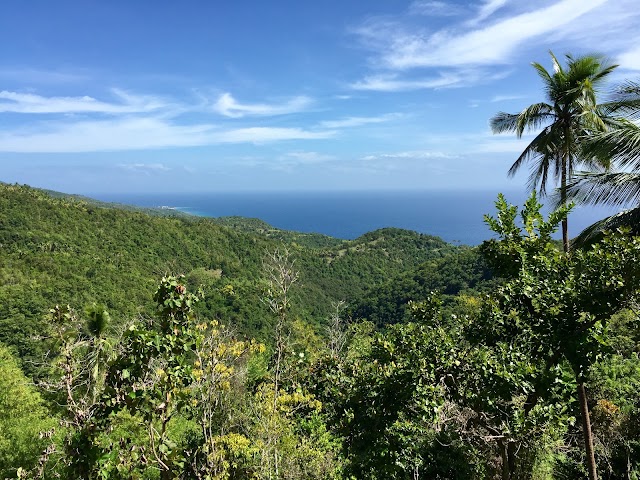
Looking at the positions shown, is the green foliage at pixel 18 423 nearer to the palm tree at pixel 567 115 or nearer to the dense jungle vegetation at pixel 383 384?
the dense jungle vegetation at pixel 383 384

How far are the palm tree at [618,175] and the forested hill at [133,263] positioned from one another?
2153 centimetres

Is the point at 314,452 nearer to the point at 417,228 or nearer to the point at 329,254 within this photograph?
the point at 329,254

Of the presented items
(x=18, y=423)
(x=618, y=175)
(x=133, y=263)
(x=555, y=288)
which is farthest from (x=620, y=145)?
(x=133, y=263)

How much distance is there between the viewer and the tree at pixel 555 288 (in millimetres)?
4184

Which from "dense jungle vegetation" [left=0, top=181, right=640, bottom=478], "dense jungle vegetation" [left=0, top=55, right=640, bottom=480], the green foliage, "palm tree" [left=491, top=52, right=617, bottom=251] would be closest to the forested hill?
the green foliage

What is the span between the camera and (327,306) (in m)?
76.9

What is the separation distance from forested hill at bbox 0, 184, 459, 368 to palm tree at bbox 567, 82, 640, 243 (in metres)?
21.5

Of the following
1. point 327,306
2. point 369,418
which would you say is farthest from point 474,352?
point 327,306

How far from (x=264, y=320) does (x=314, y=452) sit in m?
A: 52.4

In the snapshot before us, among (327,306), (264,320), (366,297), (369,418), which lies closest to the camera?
(369,418)

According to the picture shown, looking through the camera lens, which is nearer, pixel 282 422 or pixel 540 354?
pixel 540 354

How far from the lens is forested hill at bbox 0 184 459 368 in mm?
41562

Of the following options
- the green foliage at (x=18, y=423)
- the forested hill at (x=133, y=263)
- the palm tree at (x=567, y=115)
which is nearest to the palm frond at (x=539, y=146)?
the palm tree at (x=567, y=115)

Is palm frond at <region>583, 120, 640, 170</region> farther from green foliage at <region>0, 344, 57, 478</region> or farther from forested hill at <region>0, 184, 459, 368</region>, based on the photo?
forested hill at <region>0, 184, 459, 368</region>
